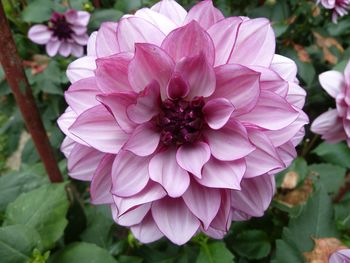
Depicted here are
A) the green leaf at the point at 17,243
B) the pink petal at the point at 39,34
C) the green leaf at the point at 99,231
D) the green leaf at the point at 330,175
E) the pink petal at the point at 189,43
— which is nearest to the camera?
the pink petal at the point at 189,43

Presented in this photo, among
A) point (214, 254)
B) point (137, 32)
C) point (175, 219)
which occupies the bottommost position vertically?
point (214, 254)

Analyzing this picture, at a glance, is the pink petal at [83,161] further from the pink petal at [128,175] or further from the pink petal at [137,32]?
the pink petal at [137,32]

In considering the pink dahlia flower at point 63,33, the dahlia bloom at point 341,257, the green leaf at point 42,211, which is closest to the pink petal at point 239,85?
the dahlia bloom at point 341,257

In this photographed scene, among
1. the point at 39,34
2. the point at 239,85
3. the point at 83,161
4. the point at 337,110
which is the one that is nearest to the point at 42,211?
the point at 83,161

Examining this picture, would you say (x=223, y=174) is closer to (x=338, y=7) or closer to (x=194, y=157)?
(x=194, y=157)

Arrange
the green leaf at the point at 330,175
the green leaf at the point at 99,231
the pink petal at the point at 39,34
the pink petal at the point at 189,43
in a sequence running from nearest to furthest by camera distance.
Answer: the pink petal at the point at 189,43 → the green leaf at the point at 99,231 → the green leaf at the point at 330,175 → the pink petal at the point at 39,34

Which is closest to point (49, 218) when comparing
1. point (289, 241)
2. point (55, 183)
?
point (55, 183)

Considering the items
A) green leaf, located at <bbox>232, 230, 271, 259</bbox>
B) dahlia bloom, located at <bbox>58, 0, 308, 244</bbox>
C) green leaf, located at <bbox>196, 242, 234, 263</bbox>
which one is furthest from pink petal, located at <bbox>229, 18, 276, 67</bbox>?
green leaf, located at <bbox>232, 230, 271, 259</bbox>
